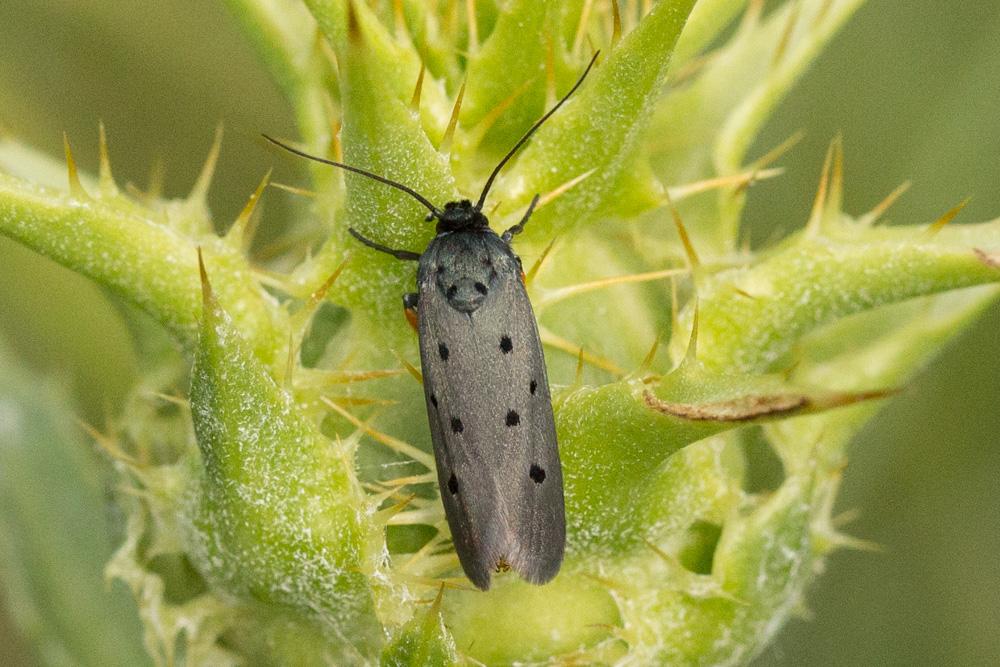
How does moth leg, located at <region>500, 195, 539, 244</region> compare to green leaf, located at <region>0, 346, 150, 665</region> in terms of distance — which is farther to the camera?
green leaf, located at <region>0, 346, 150, 665</region>

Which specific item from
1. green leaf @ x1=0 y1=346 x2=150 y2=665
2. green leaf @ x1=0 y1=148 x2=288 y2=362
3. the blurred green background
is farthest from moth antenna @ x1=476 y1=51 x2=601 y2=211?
the blurred green background

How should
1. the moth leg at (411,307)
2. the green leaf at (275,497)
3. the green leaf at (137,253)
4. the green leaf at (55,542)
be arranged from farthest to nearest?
the green leaf at (55,542) < the moth leg at (411,307) < the green leaf at (137,253) < the green leaf at (275,497)

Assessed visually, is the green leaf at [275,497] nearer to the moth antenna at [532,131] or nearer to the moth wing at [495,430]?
the moth wing at [495,430]

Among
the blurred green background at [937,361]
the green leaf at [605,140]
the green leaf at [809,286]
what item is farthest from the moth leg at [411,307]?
the blurred green background at [937,361]

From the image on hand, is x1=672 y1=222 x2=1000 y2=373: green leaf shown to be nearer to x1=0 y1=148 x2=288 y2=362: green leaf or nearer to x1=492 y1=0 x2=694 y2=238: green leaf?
x1=492 y1=0 x2=694 y2=238: green leaf

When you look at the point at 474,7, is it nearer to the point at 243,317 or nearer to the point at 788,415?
the point at 243,317
